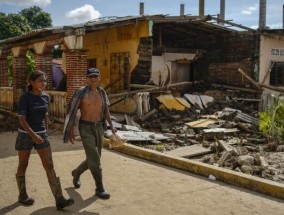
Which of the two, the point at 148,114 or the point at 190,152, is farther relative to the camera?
the point at 148,114

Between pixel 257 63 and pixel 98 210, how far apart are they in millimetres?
13946

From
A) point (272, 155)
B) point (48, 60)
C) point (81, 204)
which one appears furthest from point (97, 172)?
point (48, 60)

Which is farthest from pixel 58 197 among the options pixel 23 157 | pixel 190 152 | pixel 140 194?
pixel 190 152

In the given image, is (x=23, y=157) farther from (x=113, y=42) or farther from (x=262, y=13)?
(x=262, y=13)

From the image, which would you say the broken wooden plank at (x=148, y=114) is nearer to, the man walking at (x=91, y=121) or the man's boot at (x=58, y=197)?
the man walking at (x=91, y=121)

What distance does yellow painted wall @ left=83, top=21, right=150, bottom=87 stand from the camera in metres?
14.4

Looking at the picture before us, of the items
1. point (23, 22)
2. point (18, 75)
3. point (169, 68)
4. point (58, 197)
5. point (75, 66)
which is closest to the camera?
point (58, 197)

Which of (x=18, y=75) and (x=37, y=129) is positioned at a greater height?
(x=18, y=75)

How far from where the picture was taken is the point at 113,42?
15.8 metres

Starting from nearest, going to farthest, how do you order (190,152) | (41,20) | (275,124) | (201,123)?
1. (190,152)
2. (275,124)
3. (201,123)
4. (41,20)

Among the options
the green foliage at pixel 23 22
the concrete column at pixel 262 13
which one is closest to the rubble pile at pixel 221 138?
the concrete column at pixel 262 13

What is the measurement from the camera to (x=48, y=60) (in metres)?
13.4

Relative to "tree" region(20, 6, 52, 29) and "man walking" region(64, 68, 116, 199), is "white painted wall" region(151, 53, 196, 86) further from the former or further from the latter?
"tree" region(20, 6, 52, 29)

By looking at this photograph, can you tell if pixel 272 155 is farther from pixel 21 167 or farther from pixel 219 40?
pixel 219 40
